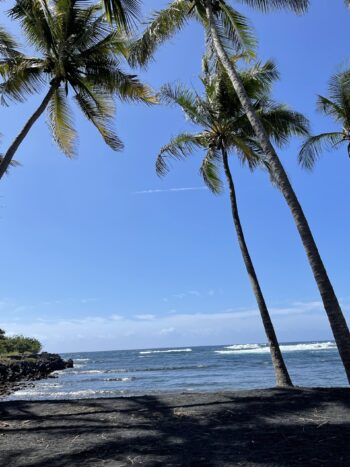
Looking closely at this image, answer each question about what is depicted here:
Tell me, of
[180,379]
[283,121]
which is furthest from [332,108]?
[180,379]

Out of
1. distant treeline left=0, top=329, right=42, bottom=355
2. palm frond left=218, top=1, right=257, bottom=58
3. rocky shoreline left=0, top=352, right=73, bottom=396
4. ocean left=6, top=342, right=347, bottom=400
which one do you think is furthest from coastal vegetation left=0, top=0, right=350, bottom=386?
distant treeline left=0, top=329, right=42, bottom=355

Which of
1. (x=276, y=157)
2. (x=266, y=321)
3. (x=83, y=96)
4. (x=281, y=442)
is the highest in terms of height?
(x=83, y=96)

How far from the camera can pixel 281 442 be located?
→ 5703 mm

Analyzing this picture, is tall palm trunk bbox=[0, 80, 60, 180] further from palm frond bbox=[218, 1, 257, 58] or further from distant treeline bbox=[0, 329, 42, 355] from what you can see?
distant treeline bbox=[0, 329, 42, 355]

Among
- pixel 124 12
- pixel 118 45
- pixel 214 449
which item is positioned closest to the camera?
pixel 214 449

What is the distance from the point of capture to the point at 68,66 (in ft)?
41.7

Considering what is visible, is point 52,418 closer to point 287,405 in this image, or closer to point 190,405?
point 190,405

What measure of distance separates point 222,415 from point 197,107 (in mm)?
10415

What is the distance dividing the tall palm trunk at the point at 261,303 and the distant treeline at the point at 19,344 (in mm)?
48559

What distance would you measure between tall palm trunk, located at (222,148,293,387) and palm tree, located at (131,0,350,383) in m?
2.18

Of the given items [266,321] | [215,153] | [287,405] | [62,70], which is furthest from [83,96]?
[287,405]

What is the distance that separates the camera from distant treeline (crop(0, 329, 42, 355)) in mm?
56925

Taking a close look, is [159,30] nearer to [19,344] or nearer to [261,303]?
[261,303]

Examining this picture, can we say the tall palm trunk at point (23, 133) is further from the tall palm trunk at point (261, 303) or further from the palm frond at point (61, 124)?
the tall palm trunk at point (261, 303)
